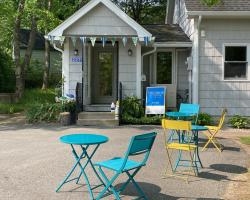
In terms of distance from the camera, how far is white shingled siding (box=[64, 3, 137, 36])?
16.1 metres

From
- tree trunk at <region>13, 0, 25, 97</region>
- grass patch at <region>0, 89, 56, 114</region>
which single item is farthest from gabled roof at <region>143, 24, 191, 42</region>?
tree trunk at <region>13, 0, 25, 97</region>

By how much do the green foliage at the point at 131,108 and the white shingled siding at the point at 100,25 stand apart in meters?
2.51

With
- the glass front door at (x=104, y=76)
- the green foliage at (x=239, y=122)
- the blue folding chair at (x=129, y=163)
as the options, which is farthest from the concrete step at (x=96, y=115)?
the blue folding chair at (x=129, y=163)

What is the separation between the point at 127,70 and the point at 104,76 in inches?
83.8

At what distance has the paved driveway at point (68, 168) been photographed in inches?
267

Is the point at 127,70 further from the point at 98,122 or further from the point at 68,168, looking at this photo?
the point at 68,168

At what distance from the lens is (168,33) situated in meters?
18.4

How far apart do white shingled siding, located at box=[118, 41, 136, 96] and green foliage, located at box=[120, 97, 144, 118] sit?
80 cm

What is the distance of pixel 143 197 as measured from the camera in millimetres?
6363

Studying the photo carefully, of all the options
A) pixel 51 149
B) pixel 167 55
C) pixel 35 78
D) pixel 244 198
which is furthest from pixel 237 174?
pixel 35 78

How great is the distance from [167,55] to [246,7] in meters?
3.98

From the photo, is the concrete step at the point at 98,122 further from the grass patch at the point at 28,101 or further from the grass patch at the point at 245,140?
the grass patch at the point at 245,140

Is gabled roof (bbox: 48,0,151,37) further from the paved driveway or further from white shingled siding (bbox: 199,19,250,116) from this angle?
the paved driveway

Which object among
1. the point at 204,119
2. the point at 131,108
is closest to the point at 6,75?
the point at 131,108
